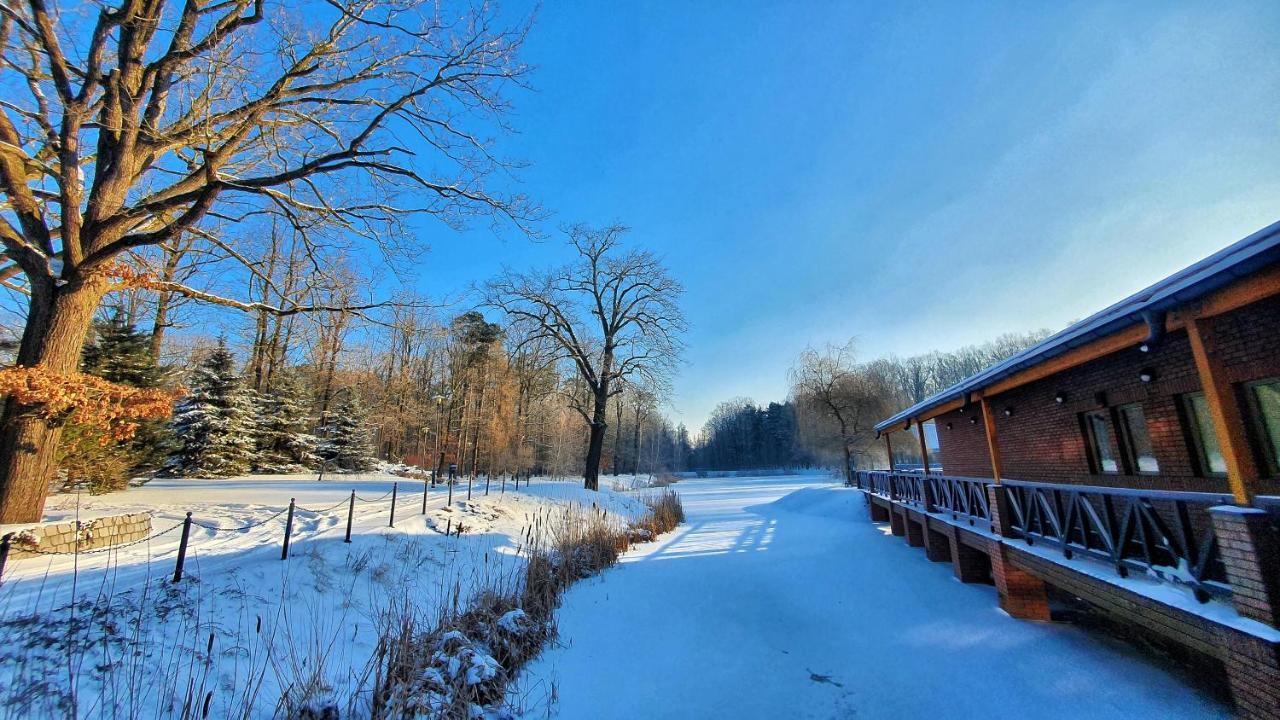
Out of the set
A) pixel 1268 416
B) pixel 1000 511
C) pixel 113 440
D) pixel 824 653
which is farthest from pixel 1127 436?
pixel 113 440

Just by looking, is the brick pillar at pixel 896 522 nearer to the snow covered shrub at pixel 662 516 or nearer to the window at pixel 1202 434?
the snow covered shrub at pixel 662 516

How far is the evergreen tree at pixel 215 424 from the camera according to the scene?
17.2 meters

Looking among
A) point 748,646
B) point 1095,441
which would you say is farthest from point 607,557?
point 1095,441

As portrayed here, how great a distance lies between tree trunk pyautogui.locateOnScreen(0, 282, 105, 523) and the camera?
5.76 m

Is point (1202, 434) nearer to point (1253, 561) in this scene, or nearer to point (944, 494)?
point (1253, 561)

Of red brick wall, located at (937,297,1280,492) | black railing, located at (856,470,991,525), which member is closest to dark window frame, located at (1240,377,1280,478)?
red brick wall, located at (937,297,1280,492)

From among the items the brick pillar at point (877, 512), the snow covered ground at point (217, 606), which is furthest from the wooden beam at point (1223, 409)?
the brick pillar at point (877, 512)

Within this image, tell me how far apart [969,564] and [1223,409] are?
18.4 feet

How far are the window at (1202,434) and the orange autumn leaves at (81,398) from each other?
13.7 metres

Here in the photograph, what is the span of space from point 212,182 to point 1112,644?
1334 cm

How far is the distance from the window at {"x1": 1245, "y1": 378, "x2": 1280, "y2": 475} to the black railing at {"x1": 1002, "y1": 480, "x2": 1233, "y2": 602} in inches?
31.8

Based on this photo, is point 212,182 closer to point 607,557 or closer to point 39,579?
point 39,579

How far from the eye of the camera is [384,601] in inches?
240

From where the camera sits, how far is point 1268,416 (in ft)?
16.7
